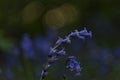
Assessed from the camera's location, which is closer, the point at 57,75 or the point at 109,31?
the point at 57,75

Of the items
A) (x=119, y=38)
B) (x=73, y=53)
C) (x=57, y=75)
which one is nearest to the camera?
(x=57, y=75)

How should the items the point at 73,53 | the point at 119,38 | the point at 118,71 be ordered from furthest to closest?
1. the point at 119,38
2. the point at 73,53
3. the point at 118,71

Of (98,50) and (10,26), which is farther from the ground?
(10,26)

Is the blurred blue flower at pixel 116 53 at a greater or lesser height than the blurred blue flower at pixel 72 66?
greater

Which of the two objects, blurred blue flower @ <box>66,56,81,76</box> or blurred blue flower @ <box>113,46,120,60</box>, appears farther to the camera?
blurred blue flower @ <box>113,46,120,60</box>

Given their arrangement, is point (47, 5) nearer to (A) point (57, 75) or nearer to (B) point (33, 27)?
(B) point (33, 27)

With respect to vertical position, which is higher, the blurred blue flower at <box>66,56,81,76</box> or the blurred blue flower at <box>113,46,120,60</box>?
the blurred blue flower at <box>113,46,120,60</box>

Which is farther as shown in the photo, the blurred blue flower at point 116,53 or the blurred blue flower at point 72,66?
the blurred blue flower at point 116,53

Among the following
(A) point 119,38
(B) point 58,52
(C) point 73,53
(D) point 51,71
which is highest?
(A) point 119,38

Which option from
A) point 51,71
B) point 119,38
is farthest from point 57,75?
point 119,38

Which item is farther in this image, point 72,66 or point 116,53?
point 116,53

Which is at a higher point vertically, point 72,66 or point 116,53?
point 116,53
